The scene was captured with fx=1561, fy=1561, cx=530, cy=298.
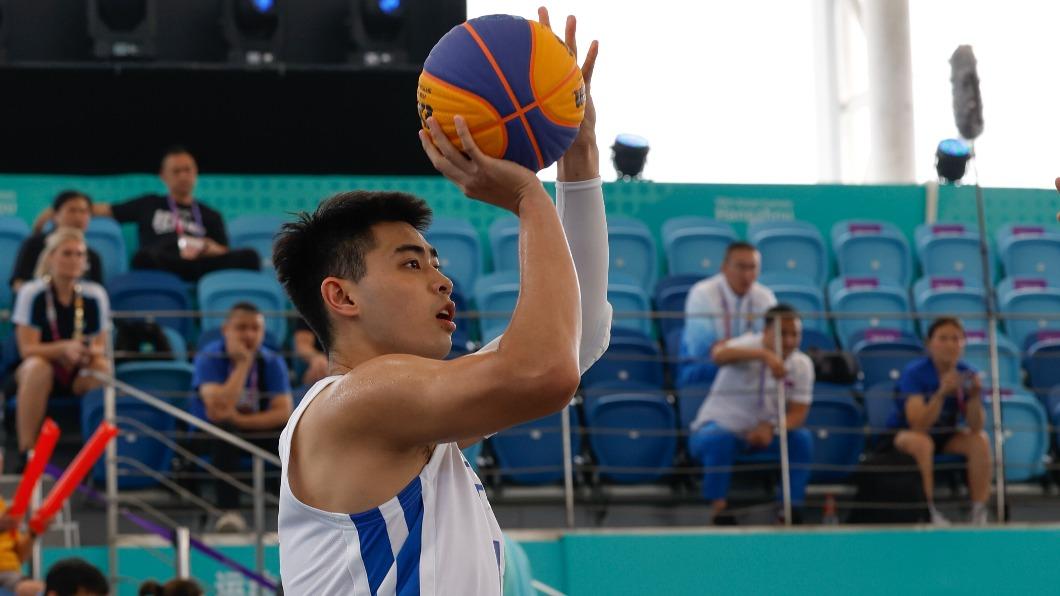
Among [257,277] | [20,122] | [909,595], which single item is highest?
[20,122]

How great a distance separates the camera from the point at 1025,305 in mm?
10695

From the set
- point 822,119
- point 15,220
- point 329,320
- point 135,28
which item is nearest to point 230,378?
point 15,220

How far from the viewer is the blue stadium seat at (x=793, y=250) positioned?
1112cm

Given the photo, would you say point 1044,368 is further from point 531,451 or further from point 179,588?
point 179,588

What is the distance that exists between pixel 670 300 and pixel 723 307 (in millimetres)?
1121

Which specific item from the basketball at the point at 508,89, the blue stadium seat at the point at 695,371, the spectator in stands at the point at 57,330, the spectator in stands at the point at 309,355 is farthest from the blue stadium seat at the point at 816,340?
the basketball at the point at 508,89

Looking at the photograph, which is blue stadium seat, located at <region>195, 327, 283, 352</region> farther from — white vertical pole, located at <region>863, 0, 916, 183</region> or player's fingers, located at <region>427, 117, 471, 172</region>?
white vertical pole, located at <region>863, 0, 916, 183</region>

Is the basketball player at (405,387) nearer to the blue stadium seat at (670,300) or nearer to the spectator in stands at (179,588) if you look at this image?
the spectator in stands at (179,588)

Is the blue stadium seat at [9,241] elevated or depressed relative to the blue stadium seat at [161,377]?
elevated

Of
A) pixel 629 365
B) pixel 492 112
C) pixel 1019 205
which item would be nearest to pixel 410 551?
pixel 492 112

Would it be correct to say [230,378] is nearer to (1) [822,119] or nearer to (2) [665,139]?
(2) [665,139]

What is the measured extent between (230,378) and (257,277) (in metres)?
1.51

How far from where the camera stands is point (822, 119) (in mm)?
16094

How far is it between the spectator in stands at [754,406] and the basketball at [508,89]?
585 centimetres
